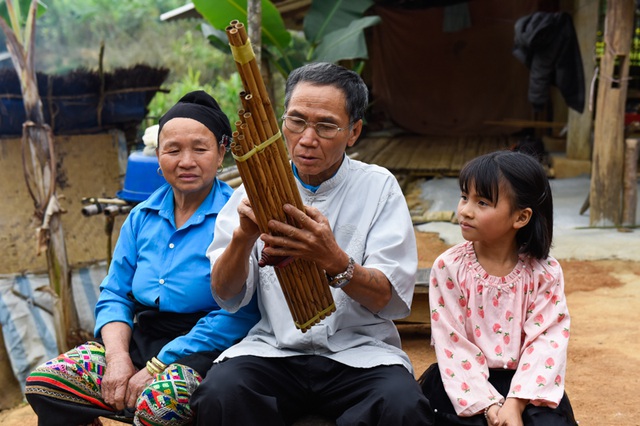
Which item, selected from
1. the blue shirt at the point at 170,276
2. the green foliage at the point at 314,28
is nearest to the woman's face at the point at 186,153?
the blue shirt at the point at 170,276

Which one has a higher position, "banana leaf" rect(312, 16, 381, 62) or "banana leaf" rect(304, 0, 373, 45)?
"banana leaf" rect(304, 0, 373, 45)

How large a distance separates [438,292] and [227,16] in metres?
5.88

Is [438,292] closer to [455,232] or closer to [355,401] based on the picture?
[355,401]

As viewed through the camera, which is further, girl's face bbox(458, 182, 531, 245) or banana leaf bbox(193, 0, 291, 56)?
banana leaf bbox(193, 0, 291, 56)

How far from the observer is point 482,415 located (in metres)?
2.20

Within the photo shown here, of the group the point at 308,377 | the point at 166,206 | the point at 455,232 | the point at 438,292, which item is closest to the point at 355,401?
the point at 308,377

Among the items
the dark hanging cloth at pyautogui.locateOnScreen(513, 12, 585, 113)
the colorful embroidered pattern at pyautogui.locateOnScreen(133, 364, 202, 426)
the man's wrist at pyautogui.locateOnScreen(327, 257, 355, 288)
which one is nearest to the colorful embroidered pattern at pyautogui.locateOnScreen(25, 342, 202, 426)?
the colorful embroidered pattern at pyautogui.locateOnScreen(133, 364, 202, 426)

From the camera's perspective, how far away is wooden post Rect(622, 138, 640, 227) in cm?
675

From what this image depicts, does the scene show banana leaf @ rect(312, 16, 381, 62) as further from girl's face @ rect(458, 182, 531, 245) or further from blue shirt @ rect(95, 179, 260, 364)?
girl's face @ rect(458, 182, 531, 245)

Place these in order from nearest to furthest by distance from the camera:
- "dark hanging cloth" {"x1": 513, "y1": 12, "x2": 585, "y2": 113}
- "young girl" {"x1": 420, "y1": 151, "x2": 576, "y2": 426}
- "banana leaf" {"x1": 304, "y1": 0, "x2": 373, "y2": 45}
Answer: "young girl" {"x1": 420, "y1": 151, "x2": 576, "y2": 426} → "dark hanging cloth" {"x1": 513, "y1": 12, "x2": 585, "y2": 113} → "banana leaf" {"x1": 304, "y1": 0, "x2": 373, "y2": 45}

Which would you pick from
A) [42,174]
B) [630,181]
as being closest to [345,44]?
[630,181]

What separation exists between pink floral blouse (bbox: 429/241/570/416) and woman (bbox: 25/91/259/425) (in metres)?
0.69

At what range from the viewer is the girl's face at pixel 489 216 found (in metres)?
2.27

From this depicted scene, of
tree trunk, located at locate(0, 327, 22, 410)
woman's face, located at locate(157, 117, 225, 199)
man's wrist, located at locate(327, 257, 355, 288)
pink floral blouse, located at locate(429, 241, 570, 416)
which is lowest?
tree trunk, located at locate(0, 327, 22, 410)
